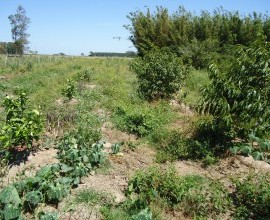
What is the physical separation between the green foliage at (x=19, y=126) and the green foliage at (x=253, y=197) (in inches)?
118

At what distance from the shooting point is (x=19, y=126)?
15.3 ft

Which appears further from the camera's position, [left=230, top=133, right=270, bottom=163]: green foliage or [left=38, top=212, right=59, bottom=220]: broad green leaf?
[left=230, top=133, right=270, bottom=163]: green foliage

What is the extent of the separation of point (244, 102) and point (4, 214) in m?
3.68

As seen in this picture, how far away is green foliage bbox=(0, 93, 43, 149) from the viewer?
4.62m

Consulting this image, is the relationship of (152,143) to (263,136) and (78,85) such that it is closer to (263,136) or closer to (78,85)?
(263,136)

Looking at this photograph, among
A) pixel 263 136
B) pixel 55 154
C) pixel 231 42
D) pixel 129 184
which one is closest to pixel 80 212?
pixel 129 184

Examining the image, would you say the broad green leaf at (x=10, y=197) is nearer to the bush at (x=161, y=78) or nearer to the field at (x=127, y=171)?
the field at (x=127, y=171)

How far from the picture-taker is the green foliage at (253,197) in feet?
12.7

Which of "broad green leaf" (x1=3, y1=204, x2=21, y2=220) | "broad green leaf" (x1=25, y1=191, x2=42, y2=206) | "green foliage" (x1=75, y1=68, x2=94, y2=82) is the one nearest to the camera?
"broad green leaf" (x1=3, y1=204, x2=21, y2=220)

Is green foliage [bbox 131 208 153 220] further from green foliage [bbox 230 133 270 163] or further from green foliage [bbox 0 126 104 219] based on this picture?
green foliage [bbox 230 133 270 163]

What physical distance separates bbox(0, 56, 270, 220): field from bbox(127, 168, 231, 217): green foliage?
0.01 meters

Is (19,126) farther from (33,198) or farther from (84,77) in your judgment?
(84,77)

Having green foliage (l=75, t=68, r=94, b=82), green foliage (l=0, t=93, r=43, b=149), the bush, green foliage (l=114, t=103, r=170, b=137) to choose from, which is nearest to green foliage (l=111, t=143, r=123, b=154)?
green foliage (l=114, t=103, r=170, b=137)

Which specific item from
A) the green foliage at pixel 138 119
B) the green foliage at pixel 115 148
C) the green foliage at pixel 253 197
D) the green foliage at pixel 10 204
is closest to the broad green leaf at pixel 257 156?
the green foliage at pixel 253 197
